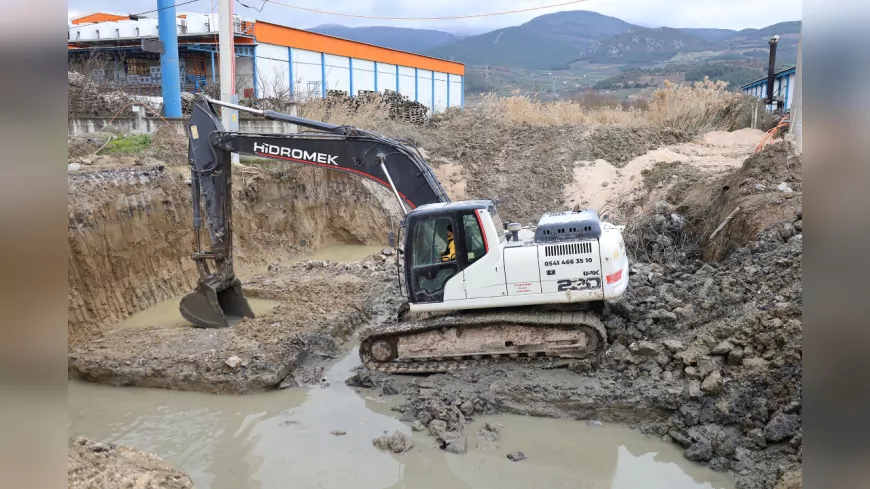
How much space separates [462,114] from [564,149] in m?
5.57

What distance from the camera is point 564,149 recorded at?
17688 millimetres

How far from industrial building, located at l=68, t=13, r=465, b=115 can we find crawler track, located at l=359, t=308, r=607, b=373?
807 inches

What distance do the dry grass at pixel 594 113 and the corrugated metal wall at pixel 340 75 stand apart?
5.76 m

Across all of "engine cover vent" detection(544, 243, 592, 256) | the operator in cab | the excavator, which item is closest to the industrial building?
the excavator

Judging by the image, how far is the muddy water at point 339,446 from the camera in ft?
17.5

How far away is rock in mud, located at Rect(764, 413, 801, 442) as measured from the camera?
5223mm

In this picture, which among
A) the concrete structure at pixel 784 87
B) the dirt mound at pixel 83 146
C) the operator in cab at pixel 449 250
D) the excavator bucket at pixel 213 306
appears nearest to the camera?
the operator in cab at pixel 449 250

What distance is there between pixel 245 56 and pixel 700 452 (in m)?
26.5

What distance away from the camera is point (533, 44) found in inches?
3735

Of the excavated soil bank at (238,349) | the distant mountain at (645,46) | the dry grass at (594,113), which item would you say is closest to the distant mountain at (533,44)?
the distant mountain at (645,46)

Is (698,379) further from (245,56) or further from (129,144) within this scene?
(245,56)

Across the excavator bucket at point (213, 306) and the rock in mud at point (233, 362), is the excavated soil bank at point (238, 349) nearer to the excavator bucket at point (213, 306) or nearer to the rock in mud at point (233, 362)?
the rock in mud at point (233, 362)
